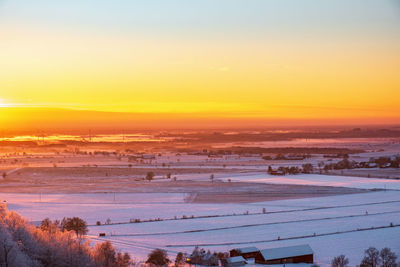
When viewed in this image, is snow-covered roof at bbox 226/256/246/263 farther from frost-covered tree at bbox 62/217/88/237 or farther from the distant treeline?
the distant treeline

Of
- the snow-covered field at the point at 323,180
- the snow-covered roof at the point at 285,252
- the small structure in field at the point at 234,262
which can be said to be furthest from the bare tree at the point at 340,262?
the snow-covered field at the point at 323,180

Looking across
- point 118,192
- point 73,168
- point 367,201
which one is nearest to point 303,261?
point 367,201

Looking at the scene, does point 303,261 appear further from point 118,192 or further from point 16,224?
point 118,192

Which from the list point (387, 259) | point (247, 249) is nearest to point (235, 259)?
point (247, 249)

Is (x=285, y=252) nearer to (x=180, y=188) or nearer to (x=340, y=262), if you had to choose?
(x=340, y=262)

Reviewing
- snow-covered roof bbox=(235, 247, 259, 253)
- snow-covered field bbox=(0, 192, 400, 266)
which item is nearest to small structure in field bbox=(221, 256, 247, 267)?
snow-covered roof bbox=(235, 247, 259, 253)

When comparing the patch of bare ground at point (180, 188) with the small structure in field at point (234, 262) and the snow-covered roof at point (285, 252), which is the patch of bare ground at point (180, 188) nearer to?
the snow-covered roof at point (285, 252)
